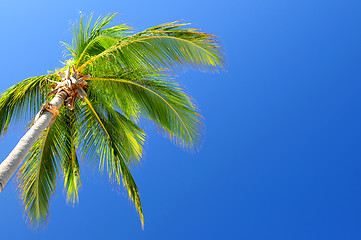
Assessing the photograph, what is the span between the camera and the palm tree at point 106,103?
6504 millimetres

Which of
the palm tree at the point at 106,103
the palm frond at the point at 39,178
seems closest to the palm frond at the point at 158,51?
the palm tree at the point at 106,103

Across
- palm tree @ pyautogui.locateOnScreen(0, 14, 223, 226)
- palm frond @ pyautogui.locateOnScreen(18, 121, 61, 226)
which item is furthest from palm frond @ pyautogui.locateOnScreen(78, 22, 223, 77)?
palm frond @ pyautogui.locateOnScreen(18, 121, 61, 226)

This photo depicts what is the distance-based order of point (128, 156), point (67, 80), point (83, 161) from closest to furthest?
point (67, 80) < point (83, 161) < point (128, 156)

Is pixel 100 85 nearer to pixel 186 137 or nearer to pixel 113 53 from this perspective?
pixel 113 53

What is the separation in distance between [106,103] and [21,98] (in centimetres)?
170

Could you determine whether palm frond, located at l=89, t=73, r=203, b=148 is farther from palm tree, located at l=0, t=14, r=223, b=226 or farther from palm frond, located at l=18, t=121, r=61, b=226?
palm frond, located at l=18, t=121, r=61, b=226

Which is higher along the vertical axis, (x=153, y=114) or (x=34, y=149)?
(x=153, y=114)

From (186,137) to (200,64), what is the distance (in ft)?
5.43

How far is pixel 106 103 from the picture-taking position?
23.8ft

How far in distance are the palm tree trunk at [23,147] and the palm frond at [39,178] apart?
908 mm

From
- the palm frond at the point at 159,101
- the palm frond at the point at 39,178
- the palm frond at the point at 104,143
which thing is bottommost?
the palm frond at the point at 39,178

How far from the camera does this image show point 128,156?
732cm

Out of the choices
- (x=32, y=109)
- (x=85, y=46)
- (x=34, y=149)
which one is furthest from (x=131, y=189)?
(x=85, y=46)

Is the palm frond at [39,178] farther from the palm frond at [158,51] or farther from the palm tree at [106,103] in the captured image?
the palm frond at [158,51]
